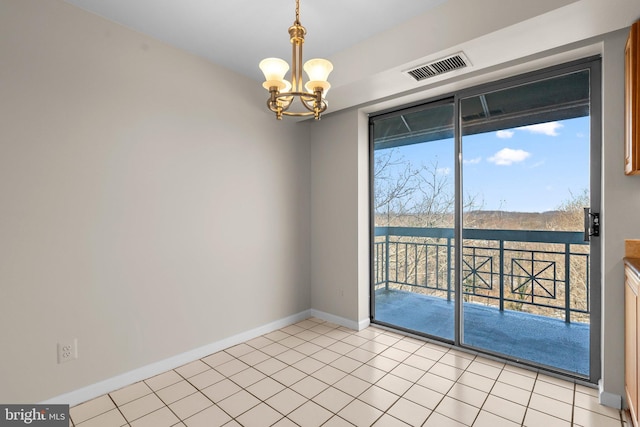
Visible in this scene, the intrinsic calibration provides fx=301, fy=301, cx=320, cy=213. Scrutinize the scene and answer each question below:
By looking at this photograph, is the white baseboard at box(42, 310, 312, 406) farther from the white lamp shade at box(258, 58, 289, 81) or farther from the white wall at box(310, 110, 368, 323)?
the white lamp shade at box(258, 58, 289, 81)

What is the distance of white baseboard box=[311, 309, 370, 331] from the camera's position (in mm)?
3591

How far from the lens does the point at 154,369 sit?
2590 mm

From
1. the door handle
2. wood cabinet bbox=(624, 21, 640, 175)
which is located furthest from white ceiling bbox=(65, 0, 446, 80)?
the door handle

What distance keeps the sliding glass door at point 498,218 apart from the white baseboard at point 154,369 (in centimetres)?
143

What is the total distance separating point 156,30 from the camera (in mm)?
2508

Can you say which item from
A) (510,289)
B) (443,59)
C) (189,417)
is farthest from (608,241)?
(189,417)

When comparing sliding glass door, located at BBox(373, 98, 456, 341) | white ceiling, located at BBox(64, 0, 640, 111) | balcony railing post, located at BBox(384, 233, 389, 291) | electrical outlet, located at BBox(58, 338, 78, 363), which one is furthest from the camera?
balcony railing post, located at BBox(384, 233, 389, 291)

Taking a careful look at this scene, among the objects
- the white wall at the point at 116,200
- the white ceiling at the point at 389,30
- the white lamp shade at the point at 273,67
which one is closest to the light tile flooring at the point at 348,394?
the white wall at the point at 116,200

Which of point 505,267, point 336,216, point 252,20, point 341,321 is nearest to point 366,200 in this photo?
point 336,216

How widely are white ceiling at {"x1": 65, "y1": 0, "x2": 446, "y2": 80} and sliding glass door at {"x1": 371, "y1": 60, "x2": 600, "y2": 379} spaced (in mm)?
1118

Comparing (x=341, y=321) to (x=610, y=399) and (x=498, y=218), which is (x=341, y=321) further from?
(x=610, y=399)

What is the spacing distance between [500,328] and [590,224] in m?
1.44

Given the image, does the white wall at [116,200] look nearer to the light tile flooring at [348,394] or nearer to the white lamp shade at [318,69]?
the light tile flooring at [348,394]

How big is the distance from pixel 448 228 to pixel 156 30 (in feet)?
10.7
